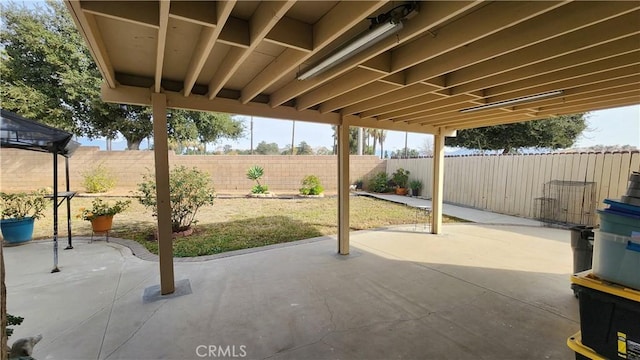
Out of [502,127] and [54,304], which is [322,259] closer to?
[54,304]

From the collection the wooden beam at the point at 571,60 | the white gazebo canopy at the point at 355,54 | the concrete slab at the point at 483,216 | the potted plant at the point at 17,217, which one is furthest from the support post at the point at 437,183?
the potted plant at the point at 17,217

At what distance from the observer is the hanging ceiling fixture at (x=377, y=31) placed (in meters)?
1.58

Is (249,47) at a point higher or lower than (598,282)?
higher

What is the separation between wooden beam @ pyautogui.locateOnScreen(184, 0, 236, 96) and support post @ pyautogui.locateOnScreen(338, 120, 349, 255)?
232 cm

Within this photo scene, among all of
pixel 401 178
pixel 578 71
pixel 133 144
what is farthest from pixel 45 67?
pixel 578 71

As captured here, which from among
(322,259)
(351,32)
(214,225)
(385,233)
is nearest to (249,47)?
(351,32)

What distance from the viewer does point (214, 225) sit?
6.48 metres

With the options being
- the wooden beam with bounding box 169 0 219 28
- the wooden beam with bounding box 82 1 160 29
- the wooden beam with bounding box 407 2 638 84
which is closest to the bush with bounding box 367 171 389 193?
the wooden beam with bounding box 407 2 638 84

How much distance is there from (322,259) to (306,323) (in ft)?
5.48

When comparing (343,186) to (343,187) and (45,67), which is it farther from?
(45,67)

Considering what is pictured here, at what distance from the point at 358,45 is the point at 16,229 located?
6.41 meters

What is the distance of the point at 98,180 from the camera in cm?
1004

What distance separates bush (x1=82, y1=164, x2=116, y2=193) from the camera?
9953mm

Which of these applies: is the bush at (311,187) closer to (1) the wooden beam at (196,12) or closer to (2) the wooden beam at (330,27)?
(2) the wooden beam at (330,27)
